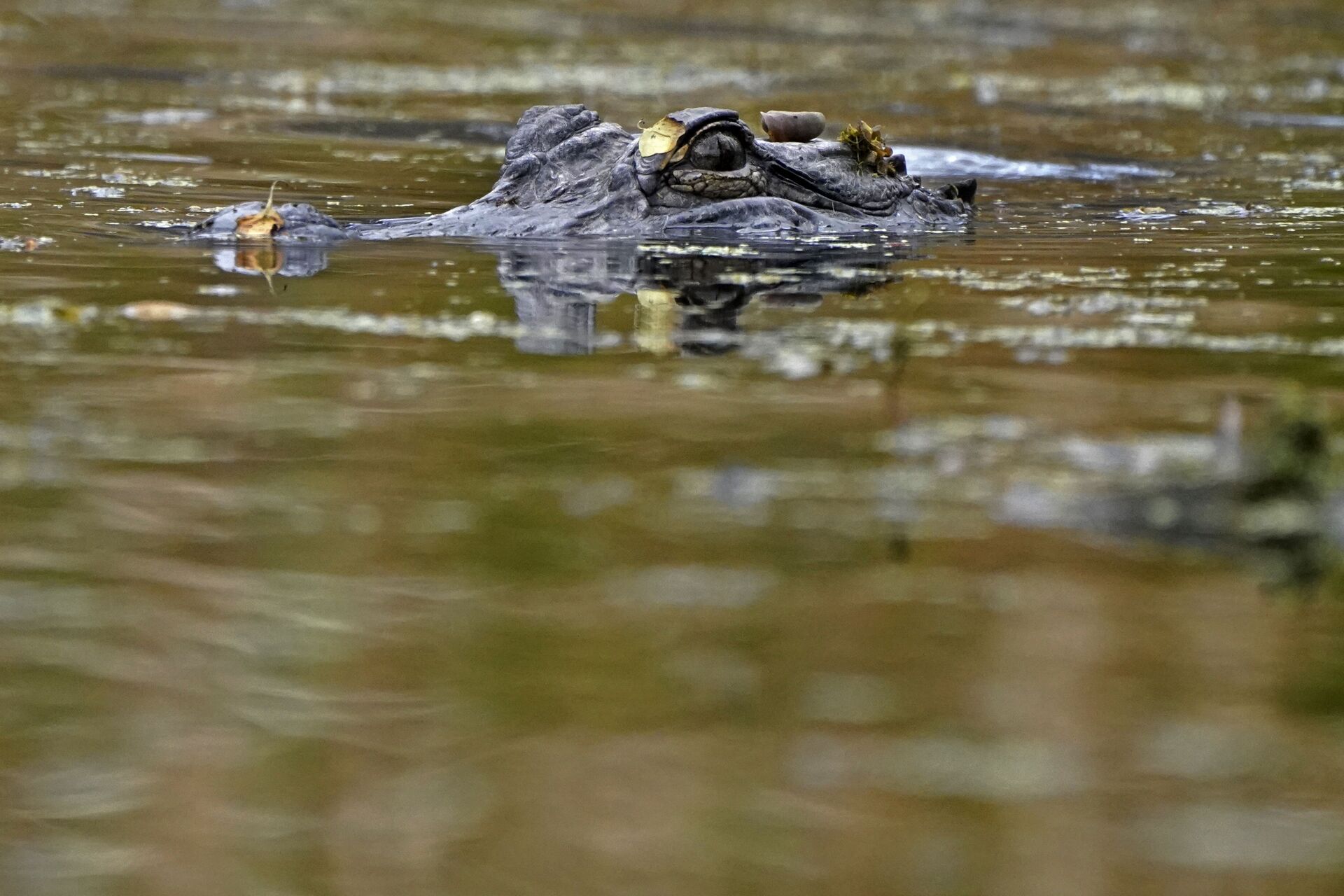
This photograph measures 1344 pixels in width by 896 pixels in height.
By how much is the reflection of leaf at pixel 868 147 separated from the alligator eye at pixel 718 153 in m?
0.56

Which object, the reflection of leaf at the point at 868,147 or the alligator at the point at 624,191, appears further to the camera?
the reflection of leaf at the point at 868,147

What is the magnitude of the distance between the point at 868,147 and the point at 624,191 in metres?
1.11

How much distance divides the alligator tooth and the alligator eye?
1.13ft

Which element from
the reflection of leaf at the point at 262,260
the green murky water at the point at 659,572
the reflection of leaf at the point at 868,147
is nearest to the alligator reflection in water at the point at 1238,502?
the green murky water at the point at 659,572

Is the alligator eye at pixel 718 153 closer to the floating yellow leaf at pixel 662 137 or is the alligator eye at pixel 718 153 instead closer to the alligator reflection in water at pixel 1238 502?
the floating yellow leaf at pixel 662 137

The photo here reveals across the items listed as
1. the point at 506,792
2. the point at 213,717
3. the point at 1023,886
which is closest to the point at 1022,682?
the point at 1023,886

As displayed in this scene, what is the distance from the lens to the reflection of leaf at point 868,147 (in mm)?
8133

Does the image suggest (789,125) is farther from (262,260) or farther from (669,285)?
(262,260)

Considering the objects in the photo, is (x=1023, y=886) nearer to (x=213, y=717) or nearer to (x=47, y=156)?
(x=213, y=717)

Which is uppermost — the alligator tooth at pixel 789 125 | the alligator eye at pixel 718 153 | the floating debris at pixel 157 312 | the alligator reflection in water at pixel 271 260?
the alligator tooth at pixel 789 125

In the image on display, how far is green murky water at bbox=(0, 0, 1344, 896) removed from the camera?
9.07 ft

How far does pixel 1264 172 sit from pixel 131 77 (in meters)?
8.99

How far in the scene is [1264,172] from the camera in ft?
35.9

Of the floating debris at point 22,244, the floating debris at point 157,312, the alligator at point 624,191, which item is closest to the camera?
the floating debris at point 157,312
